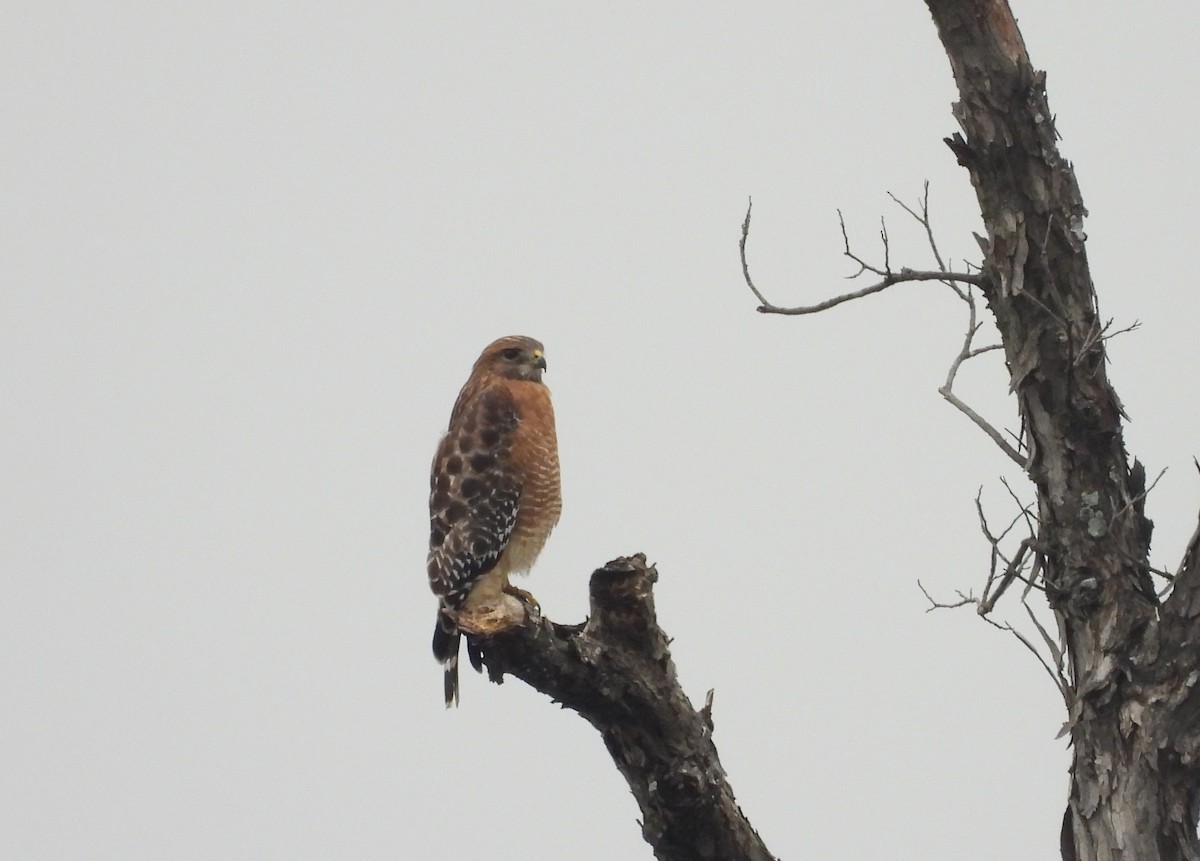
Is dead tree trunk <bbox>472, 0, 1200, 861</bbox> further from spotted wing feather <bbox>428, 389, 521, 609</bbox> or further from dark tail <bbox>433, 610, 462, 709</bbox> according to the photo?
dark tail <bbox>433, 610, 462, 709</bbox>

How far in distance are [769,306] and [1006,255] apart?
0.98m

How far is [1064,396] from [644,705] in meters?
2.09

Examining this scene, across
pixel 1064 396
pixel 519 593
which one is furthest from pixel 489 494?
pixel 1064 396

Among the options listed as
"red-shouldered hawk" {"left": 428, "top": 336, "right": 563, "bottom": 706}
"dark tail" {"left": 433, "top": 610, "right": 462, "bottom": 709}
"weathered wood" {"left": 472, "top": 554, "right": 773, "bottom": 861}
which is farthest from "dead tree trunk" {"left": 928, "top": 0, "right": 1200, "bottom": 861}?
"dark tail" {"left": 433, "top": 610, "right": 462, "bottom": 709}

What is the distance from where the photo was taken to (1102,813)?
5.20m

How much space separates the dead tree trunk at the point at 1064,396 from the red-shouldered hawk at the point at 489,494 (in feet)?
10.4

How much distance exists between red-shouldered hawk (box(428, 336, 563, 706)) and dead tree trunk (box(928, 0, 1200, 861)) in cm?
317

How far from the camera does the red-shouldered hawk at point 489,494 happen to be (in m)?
7.57

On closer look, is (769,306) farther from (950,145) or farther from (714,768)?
(714,768)

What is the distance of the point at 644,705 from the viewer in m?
5.32

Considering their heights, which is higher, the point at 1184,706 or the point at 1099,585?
the point at 1099,585

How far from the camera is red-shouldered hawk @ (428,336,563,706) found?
7566 millimetres

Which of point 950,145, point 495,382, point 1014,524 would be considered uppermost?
point 495,382

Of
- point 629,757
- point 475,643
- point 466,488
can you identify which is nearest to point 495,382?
point 466,488
